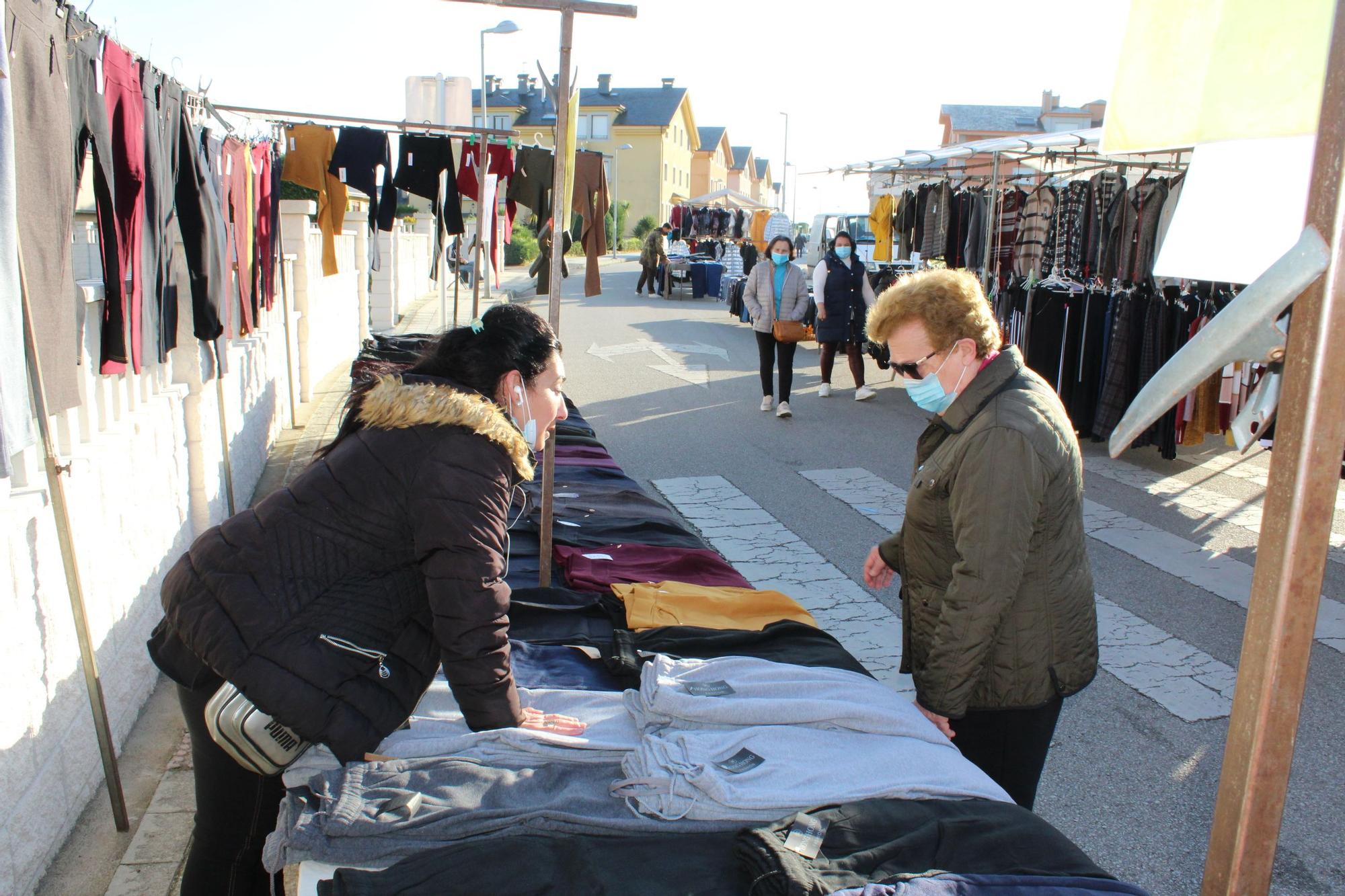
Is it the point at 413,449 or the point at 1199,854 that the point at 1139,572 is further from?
the point at 413,449

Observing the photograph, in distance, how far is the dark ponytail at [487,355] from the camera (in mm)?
2283

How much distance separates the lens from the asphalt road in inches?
132

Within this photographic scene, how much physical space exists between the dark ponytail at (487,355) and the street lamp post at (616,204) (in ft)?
124

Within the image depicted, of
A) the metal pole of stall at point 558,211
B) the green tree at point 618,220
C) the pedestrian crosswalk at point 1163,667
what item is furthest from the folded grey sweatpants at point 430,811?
the green tree at point 618,220

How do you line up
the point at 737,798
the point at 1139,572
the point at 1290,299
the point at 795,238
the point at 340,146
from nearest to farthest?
the point at 1290,299, the point at 737,798, the point at 1139,572, the point at 340,146, the point at 795,238

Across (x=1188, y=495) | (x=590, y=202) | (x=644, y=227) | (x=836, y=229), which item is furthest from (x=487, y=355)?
(x=644, y=227)

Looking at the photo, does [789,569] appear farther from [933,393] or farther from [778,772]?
[778,772]

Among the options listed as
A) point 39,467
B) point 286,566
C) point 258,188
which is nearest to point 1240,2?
point 286,566

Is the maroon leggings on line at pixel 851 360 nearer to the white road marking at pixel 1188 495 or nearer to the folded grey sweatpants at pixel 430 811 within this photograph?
the white road marking at pixel 1188 495

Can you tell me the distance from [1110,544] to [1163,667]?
1940mm

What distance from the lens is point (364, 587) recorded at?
7.05 feet

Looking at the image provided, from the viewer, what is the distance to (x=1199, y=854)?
3.20 meters

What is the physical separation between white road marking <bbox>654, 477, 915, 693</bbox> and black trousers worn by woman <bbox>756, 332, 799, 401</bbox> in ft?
8.29

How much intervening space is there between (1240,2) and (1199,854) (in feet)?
9.71
